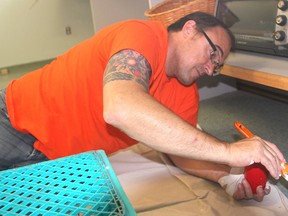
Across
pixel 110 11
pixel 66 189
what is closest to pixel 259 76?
pixel 66 189

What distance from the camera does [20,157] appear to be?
3.28 feet

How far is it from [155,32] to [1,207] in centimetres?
58

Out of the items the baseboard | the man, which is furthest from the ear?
the baseboard

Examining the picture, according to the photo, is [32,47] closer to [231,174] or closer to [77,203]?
[231,174]

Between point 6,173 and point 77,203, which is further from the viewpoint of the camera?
point 6,173

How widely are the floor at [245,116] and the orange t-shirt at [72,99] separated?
1.62 ft

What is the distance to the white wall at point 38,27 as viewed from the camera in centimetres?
310

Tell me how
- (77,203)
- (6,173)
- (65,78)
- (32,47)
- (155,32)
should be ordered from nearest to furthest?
1. (77,203)
2. (6,173)
3. (155,32)
4. (65,78)
5. (32,47)

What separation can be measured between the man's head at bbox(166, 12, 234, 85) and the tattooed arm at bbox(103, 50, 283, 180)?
307 mm

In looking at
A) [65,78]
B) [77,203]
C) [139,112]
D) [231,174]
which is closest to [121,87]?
[139,112]

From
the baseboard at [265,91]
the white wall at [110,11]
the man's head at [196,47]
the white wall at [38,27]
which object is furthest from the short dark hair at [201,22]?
the white wall at [38,27]

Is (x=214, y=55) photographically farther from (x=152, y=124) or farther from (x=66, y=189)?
(x=66, y=189)

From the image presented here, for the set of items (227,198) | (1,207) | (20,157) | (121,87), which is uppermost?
(121,87)

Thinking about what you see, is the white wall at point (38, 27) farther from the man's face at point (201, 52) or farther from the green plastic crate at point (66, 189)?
the green plastic crate at point (66, 189)
